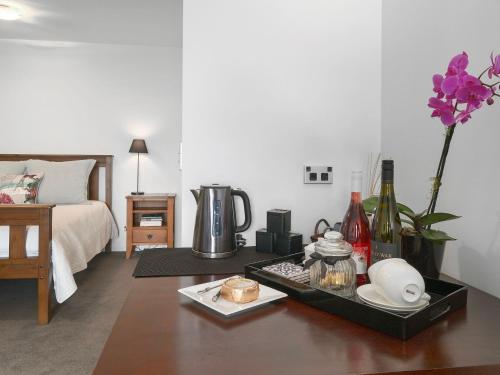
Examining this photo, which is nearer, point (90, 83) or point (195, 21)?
point (195, 21)

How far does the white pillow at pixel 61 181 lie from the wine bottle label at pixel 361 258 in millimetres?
3331

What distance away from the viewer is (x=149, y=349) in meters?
0.52

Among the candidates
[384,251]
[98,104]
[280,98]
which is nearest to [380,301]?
[384,251]

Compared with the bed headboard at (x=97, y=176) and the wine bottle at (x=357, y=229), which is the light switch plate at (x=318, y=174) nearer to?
the wine bottle at (x=357, y=229)

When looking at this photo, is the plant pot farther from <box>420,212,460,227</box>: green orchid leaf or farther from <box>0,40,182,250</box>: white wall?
<box>0,40,182,250</box>: white wall

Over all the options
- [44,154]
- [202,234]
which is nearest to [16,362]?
[202,234]

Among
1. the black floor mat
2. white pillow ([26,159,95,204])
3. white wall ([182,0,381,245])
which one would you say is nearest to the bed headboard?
white pillow ([26,159,95,204])

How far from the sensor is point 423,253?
802 millimetres

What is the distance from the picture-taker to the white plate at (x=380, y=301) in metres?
0.61

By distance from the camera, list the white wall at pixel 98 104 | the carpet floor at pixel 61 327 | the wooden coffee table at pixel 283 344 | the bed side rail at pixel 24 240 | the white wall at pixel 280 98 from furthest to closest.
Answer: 1. the white wall at pixel 98 104
2. the bed side rail at pixel 24 240
3. the carpet floor at pixel 61 327
4. the white wall at pixel 280 98
5. the wooden coffee table at pixel 283 344

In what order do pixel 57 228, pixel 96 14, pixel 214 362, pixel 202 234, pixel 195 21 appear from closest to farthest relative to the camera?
pixel 214 362 < pixel 202 234 < pixel 195 21 < pixel 57 228 < pixel 96 14

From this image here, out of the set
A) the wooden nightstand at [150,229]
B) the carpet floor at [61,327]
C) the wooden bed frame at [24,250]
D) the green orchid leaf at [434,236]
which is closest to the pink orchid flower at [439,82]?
the green orchid leaf at [434,236]

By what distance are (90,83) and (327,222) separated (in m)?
3.59

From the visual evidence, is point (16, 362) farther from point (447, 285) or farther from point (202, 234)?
point (447, 285)
